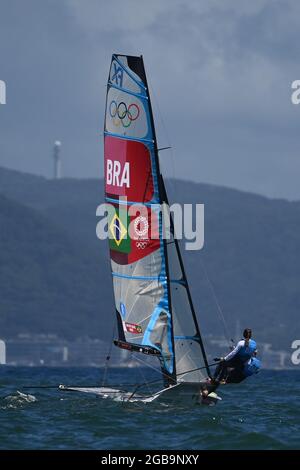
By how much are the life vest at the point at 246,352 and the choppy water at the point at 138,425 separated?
1569 millimetres

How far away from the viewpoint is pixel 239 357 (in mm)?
36812

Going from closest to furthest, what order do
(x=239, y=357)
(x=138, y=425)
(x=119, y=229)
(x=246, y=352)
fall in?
1. (x=138, y=425)
2. (x=246, y=352)
3. (x=239, y=357)
4. (x=119, y=229)

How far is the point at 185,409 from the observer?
37250 millimetres

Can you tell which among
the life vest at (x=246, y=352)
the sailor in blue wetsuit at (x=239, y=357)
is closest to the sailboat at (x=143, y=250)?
the sailor in blue wetsuit at (x=239, y=357)

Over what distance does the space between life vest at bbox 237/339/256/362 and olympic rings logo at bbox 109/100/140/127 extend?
676 centimetres

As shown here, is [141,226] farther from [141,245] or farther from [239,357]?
[239,357]

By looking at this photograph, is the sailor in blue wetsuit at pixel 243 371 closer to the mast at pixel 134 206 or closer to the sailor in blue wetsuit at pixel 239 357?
the sailor in blue wetsuit at pixel 239 357

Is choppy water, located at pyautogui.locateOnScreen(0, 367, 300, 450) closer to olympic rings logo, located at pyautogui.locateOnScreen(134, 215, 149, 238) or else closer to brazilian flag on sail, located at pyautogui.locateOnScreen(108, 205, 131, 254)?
brazilian flag on sail, located at pyautogui.locateOnScreen(108, 205, 131, 254)

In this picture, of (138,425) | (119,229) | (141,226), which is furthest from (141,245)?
(138,425)

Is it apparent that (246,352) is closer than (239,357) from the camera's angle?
Yes

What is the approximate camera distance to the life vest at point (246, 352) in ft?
120

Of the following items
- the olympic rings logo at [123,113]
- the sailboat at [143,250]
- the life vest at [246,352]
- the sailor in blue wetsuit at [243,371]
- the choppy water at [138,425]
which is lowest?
the choppy water at [138,425]

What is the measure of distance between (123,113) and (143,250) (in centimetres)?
374
